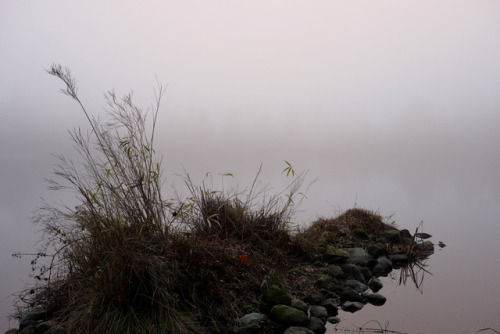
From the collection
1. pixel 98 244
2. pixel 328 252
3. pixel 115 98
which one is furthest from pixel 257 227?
pixel 115 98

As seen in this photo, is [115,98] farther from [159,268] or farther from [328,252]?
[328,252]

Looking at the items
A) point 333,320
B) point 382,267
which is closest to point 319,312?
point 333,320

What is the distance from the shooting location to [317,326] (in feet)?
11.8

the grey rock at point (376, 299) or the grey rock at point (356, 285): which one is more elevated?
the grey rock at point (356, 285)

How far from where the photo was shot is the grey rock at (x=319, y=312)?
387 centimetres

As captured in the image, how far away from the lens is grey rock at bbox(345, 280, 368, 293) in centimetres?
472

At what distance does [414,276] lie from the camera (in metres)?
5.55

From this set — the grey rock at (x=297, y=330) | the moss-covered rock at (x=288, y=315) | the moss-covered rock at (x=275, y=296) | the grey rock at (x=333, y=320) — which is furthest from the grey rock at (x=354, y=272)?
the grey rock at (x=297, y=330)

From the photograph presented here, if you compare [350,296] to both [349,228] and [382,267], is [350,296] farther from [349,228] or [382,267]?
[349,228]

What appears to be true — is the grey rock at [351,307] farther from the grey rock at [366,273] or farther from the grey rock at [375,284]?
the grey rock at [366,273]

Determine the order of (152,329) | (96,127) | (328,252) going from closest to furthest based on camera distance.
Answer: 1. (152,329)
2. (96,127)
3. (328,252)

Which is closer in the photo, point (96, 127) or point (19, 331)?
point (19, 331)

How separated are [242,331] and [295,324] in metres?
0.56

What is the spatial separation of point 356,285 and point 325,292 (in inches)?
21.0
